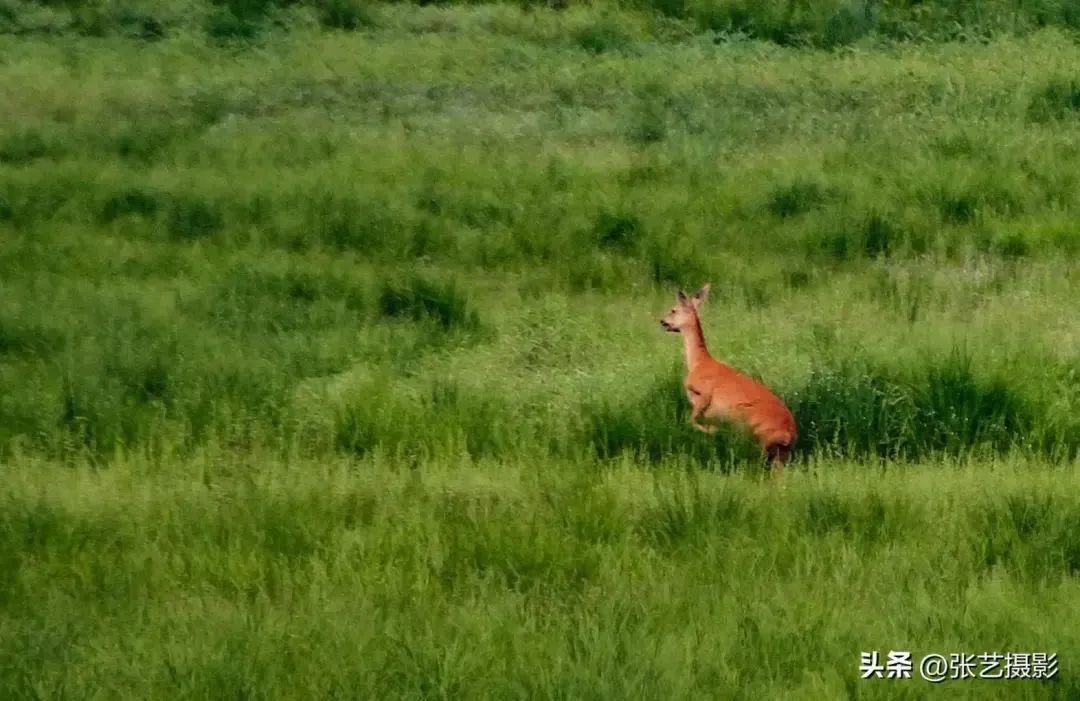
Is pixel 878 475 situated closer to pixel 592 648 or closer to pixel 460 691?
pixel 592 648

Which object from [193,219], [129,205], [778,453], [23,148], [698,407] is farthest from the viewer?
[23,148]

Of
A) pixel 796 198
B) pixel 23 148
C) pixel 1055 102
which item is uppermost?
pixel 1055 102

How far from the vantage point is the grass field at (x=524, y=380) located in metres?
4.42

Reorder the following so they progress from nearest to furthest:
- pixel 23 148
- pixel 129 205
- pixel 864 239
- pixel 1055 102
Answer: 1. pixel 864 239
2. pixel 129 205
3. pixel 23 148
4. pixel 1055 102

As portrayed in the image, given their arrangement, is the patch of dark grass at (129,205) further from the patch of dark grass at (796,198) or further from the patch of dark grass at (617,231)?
the patch of dark grass at (796,198)

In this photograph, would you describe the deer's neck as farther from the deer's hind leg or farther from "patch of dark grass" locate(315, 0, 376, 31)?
"patch of dark grass" locate(315, 0, 376, 31)

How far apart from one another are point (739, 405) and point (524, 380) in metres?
A: 1.82

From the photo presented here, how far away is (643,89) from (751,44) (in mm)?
5254

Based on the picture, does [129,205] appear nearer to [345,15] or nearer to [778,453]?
[778,453]

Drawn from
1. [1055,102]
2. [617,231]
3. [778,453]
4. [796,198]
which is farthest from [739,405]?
[1055,102]

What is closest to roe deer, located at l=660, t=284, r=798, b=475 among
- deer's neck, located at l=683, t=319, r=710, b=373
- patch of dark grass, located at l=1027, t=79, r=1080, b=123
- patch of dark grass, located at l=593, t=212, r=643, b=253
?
deer's neck, located at l=683, t=319, r=710, b=373

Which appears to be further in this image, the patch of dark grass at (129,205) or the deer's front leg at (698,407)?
the patch of dark grass at (129,205)

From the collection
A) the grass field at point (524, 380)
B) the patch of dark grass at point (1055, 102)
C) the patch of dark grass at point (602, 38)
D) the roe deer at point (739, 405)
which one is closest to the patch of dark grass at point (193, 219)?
the grass field at point (524, 380)

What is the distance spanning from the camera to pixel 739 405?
6129mm
